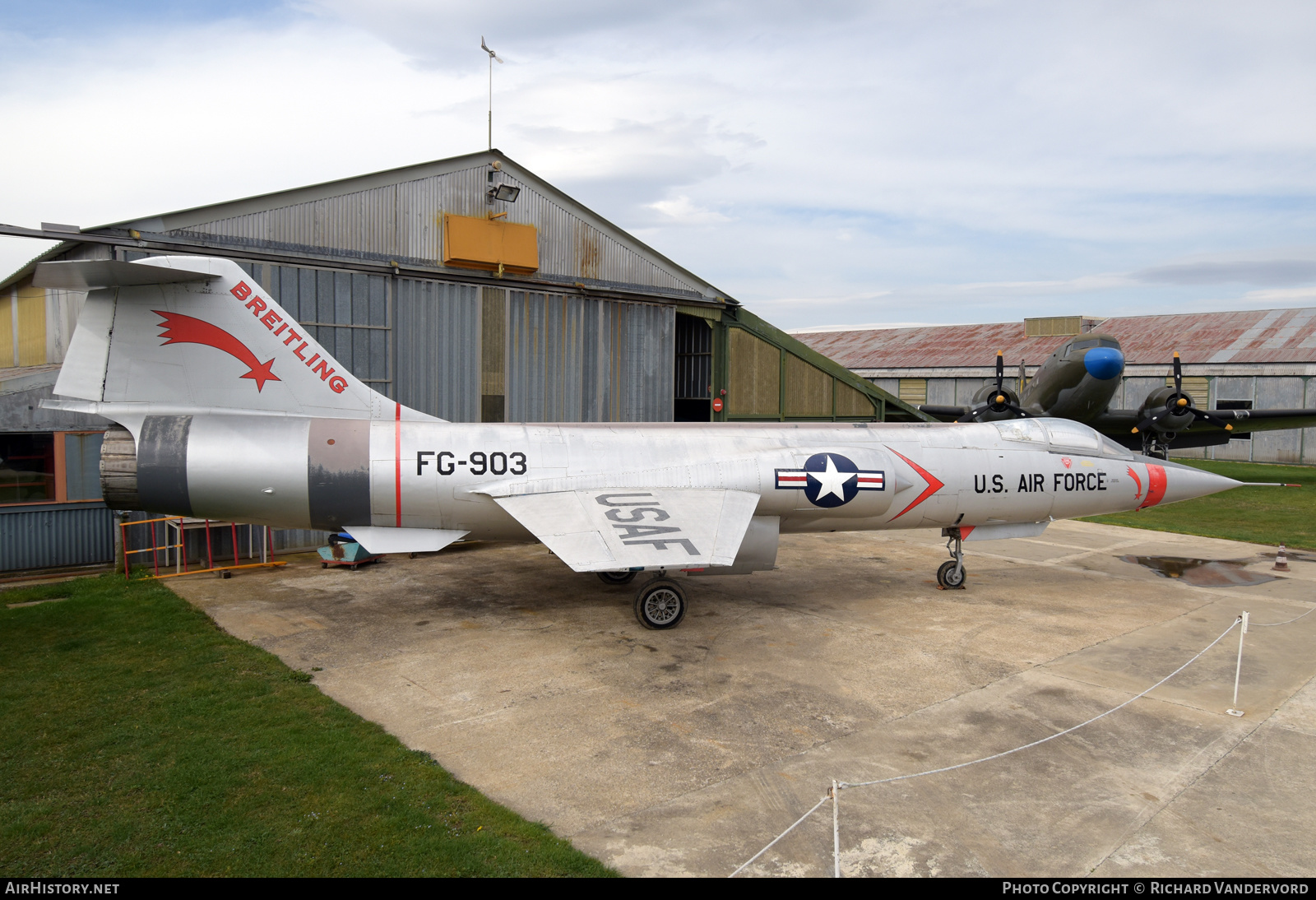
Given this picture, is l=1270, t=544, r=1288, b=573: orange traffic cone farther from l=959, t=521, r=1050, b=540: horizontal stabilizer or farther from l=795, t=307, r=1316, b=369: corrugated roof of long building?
l=795, t=307, r=1316, b=369: corrugated roof of long building

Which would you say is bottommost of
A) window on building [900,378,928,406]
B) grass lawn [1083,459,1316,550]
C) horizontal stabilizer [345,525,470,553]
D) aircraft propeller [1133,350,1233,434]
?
grass lawn [1083,459,1316,550]

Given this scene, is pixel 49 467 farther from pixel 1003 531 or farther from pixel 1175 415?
pixel 1175 415

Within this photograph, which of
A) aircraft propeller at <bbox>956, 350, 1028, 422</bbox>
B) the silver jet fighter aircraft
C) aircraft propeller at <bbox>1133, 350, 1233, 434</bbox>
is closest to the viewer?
the silver jet fighter aircraft

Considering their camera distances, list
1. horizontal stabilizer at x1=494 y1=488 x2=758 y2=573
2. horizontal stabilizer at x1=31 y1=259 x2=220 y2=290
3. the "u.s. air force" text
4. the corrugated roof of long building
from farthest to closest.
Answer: the corrugated roof of long building → the "u.s. air force" text → horizontal stabilizer at x1=494 y1=488 x2=758 y2=573 → horizontal stabilizer at x1=31 y1=259 x2=220 y2=290

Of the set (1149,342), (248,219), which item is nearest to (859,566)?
(248,219)

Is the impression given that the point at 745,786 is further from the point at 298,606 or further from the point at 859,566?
the point at 859,566

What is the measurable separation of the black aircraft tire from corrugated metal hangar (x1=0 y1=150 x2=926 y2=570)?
26.3 feet

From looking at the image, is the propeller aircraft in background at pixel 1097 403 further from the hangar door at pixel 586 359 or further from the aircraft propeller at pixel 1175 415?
the hangar door at pixel 586 359

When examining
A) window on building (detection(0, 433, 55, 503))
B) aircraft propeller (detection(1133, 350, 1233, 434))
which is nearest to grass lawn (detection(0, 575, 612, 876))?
window on building (detection(0, 433, 55, 503))

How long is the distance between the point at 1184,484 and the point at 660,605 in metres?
9.93

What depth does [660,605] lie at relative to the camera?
10398 mm

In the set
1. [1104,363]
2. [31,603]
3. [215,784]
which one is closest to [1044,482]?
[1104,363]

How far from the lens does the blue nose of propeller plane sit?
70.4 feet
